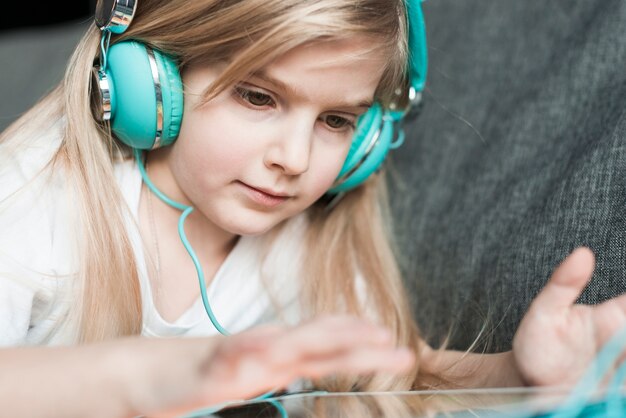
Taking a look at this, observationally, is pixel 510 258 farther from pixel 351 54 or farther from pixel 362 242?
pixel 351 54

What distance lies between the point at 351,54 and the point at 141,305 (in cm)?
39

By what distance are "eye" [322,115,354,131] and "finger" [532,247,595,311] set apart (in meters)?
0.32

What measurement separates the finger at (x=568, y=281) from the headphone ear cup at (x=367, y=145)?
1.04 ft

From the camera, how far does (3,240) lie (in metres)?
0.85

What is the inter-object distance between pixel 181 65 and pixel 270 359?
17.9 inches

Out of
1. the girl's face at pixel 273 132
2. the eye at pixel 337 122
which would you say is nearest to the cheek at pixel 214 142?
the girl's face at pixel 273 132

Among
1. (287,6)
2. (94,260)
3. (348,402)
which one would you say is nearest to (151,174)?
(94,260)

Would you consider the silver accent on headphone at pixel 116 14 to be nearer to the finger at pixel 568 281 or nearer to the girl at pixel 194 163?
the girl at pixel 194 163

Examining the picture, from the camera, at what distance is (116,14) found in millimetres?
832

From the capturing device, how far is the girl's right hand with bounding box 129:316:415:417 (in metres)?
0.53

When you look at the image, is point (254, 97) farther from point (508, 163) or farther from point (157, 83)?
point (508, 163)

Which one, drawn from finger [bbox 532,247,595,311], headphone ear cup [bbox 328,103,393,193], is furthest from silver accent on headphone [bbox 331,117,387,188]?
finger [bbox 532,247,595,311]

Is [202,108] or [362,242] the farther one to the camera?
[362,242]

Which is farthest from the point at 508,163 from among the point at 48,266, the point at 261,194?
the point at 48,266
